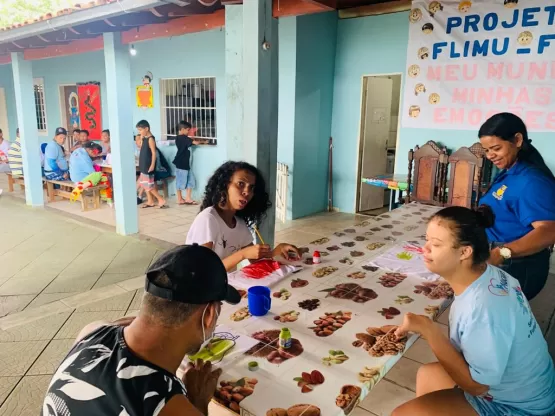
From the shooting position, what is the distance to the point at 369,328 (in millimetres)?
1667

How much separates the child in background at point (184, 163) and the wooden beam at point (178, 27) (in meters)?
2.24

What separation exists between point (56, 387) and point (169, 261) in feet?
1.32

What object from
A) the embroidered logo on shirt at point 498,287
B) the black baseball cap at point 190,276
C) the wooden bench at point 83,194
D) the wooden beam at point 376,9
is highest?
the wooden beam at point 376,9

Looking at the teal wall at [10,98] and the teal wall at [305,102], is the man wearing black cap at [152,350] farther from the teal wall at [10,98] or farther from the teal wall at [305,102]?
the teal wall at [10,98]

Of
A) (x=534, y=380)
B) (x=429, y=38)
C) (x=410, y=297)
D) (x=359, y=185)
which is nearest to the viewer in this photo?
(x=534, y=380)

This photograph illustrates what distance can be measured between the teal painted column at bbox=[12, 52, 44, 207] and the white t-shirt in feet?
20.5

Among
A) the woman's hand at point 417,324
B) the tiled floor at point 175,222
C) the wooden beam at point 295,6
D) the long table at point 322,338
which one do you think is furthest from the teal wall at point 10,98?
the woman's hand at point 417,324

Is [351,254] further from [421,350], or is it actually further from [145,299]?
[145,299]

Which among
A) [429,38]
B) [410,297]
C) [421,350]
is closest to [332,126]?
[429,38]

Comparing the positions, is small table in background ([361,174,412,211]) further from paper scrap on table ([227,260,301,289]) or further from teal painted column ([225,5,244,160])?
paper scrap on table ([227,260,301,289])

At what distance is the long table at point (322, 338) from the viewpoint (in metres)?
1.25

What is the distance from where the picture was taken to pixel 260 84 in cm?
292

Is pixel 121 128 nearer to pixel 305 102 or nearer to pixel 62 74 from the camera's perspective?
pixel 305 102

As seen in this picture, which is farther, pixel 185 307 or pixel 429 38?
pixel 429 38
